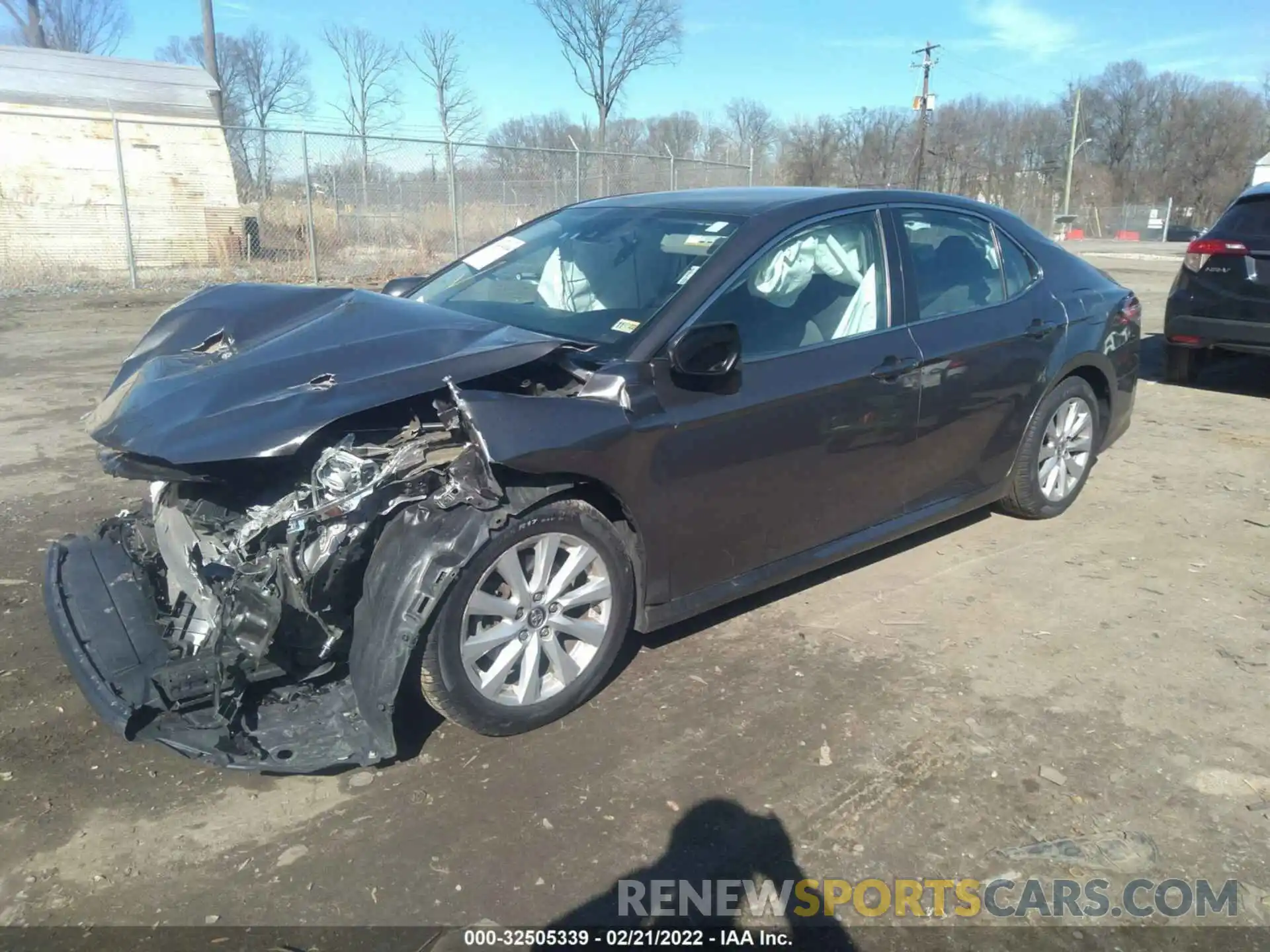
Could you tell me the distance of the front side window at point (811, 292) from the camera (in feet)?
11.8

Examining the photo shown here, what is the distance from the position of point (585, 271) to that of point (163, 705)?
7.56 feet

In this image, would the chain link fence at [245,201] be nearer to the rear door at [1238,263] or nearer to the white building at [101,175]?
the white building at [101,175]

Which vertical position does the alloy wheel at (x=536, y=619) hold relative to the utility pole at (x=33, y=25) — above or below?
below

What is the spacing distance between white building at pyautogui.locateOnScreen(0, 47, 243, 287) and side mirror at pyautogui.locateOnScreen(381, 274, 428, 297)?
37.7 ft

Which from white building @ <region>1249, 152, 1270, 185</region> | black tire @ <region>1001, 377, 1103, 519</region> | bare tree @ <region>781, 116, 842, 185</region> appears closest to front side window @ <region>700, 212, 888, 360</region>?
black tire @ <region>1001, 377, 1103, 519</region>

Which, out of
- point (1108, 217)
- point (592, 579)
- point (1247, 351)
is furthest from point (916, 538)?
point (1108, 217)

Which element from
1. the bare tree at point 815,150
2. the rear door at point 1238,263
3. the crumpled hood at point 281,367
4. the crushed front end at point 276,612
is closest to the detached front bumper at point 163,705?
the crushed front end at point 276,612

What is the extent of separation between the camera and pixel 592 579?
3.26 metres

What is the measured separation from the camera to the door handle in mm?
3916

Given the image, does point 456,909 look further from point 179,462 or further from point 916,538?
point 916,538

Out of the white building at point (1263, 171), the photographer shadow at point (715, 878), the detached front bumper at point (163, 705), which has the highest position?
the white building at point (1263, 171)

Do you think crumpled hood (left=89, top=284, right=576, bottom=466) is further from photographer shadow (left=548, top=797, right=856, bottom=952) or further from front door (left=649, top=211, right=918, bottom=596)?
photographer shadow (left=548, top=797, right=856, bottom=952)

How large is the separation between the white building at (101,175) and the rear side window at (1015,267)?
1344cm

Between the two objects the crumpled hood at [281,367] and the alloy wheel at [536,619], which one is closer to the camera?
the crumpled hood at [281,367]
